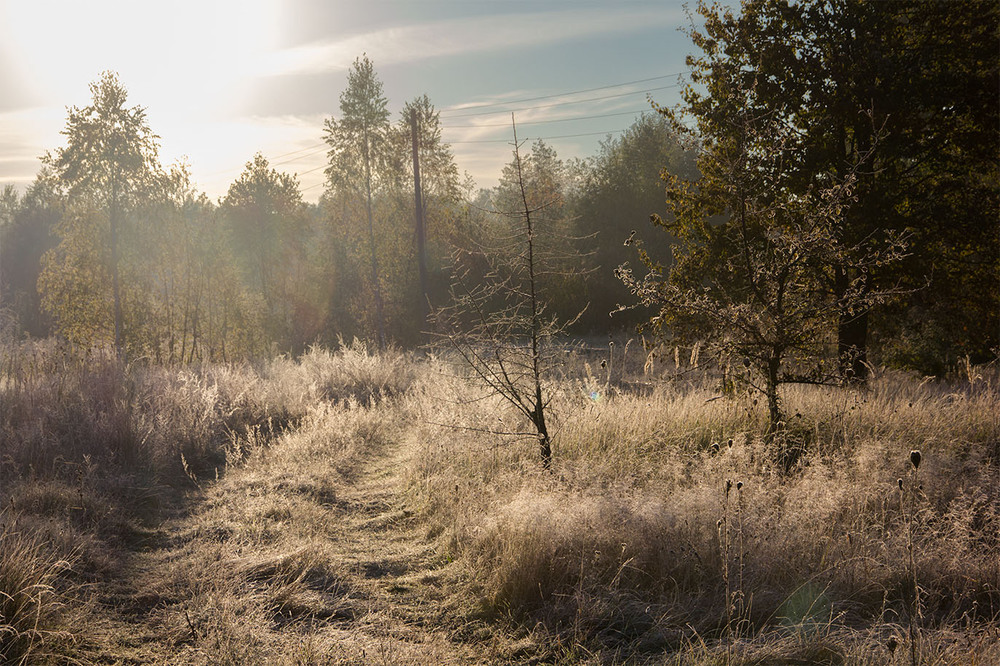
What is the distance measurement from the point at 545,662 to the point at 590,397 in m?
4.94

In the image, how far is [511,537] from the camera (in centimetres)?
431

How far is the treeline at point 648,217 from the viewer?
8.13 meters

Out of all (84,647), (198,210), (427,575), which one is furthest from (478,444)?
(198,210)

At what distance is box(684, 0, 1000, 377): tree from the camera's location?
9.42 meters

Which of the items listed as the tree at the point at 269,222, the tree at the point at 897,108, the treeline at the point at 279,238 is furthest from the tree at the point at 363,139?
the tree at the point at 897,108

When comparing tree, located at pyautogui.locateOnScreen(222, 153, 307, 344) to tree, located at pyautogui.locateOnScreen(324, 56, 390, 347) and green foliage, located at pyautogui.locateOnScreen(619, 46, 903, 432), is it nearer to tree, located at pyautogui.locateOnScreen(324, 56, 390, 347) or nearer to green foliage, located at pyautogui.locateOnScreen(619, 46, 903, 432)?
tree, located at pyautogui.locateOnScreen(324, 56, 390, 347)

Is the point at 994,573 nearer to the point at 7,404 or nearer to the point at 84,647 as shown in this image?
the point at 84,647

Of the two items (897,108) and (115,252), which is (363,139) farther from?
(897,108)

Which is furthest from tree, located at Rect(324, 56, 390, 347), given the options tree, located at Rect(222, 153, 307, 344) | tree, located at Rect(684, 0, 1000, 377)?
tree, located at Rect(684, 0, 1000, 377)

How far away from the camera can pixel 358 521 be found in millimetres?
5895

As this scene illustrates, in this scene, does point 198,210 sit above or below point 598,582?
above

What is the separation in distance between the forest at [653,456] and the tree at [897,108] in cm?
6

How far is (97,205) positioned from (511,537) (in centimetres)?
2496

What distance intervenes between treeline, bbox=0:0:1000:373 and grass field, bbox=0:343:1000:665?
160 cm
